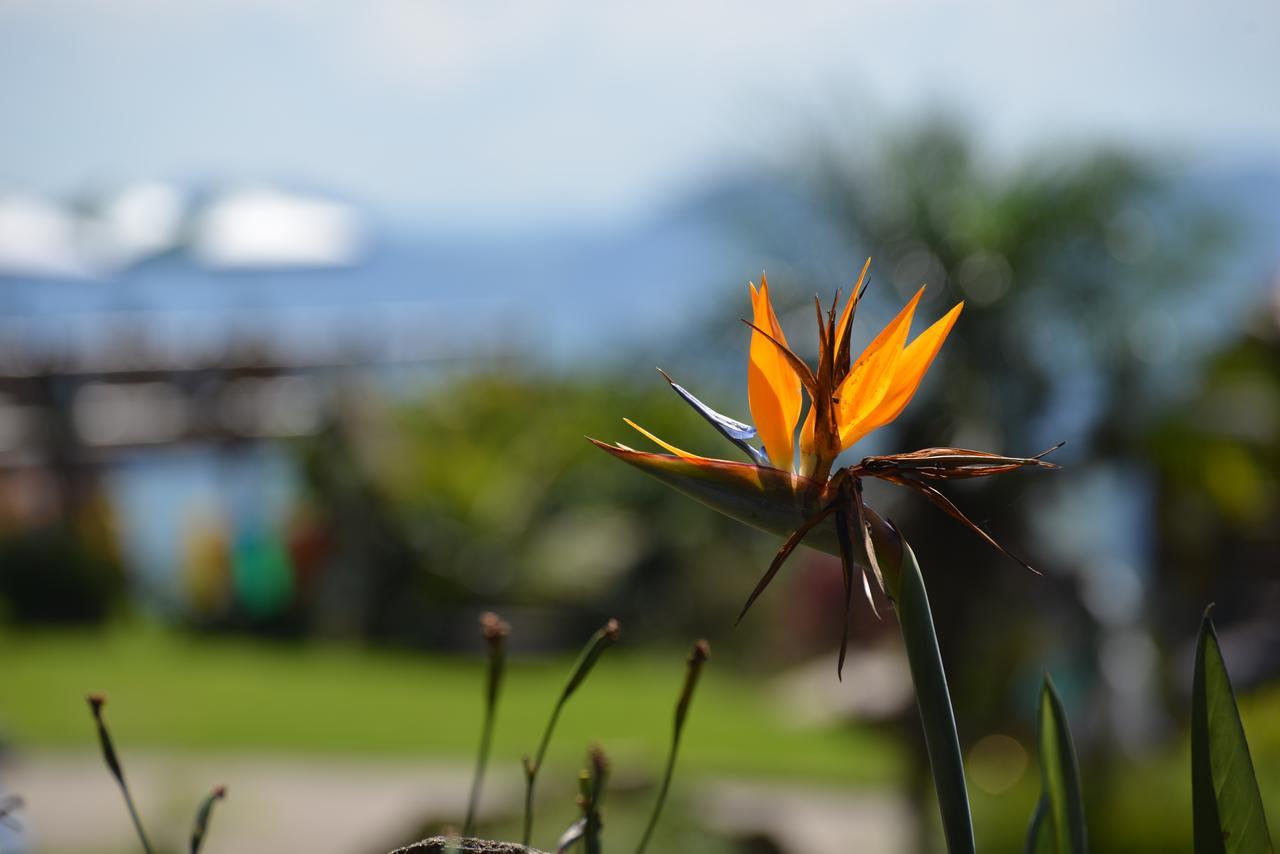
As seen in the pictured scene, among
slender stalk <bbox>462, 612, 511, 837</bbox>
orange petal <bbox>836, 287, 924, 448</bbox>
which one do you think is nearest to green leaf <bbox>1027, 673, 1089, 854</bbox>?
orange petal <bbox>836, 287, 924, 448</bbox>

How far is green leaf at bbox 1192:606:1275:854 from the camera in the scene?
0.87 meters

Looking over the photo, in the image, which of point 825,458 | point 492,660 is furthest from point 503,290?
point 825,458

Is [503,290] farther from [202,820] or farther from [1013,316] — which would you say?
[202,820]

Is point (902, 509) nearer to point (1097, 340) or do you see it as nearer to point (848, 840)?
point (1097, 340)

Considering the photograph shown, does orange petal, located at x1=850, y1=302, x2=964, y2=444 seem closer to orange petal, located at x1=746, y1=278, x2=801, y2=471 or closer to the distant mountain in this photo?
orange petal, located at x1=746, y1=278, x2=801, y2=471

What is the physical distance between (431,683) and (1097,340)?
16.5 ft

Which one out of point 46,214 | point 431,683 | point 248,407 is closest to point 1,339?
point 46,214

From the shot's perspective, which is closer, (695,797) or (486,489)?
(695,797)

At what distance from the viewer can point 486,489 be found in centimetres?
997

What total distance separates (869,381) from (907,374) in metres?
0.03

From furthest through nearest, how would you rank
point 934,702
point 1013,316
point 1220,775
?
point 1013,316
point 1220,775
point 934,702

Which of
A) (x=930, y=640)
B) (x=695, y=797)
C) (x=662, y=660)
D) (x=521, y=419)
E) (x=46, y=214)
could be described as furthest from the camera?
(x=46, y=214)

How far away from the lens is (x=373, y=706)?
7.92 meters

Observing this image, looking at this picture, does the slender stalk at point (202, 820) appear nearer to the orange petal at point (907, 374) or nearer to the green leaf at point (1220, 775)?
the orange petal at point (907, 374)
